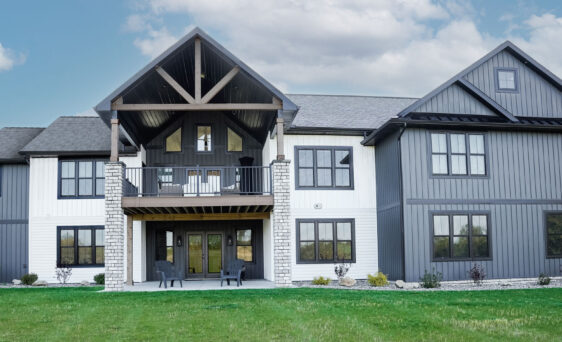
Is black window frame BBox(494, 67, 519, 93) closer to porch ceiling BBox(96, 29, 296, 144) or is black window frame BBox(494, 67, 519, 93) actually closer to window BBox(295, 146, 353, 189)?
window BBox(295, 146, 353, 189)

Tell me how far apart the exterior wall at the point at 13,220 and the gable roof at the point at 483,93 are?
14.2m

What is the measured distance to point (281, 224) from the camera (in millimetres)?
17906

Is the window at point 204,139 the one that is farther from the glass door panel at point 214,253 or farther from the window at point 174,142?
the glass door panel at point 214,253

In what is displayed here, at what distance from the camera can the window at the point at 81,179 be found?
73.9 feet

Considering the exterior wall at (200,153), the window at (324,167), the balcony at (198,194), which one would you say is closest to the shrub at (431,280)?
the window at (324,167)

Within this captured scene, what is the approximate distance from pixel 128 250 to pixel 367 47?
19.8 metres

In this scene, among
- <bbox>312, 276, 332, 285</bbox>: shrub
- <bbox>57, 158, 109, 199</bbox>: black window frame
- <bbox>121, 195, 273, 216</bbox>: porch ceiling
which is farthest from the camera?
<bbox>57, 158, 109, 199</bbox>: black window frame

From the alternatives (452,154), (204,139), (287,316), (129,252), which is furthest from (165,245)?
(287,316)

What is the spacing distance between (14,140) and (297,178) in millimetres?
11590

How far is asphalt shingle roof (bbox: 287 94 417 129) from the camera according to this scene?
21.7 m

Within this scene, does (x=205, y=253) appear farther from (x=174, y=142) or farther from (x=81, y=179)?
(x=81, y=179)

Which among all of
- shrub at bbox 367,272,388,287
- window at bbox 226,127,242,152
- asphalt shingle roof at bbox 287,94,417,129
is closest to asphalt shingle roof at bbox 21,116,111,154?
window at bbox 226,127,242,152

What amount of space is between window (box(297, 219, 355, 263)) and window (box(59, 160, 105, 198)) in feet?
24.9

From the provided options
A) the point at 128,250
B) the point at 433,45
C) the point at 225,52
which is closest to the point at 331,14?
the point at 433,45
